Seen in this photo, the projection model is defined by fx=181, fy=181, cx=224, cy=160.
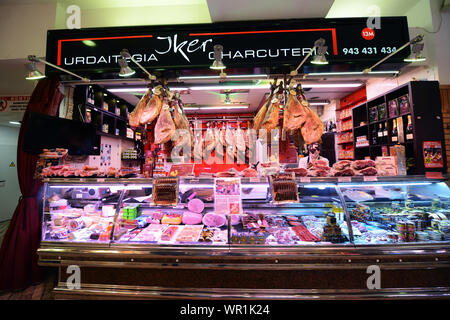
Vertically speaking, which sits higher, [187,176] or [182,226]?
[187,176]

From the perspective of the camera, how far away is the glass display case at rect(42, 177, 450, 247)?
85.4 inches

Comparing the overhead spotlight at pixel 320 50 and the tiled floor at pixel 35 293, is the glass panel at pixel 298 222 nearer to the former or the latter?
the overhead spotlight at pixel 320 50

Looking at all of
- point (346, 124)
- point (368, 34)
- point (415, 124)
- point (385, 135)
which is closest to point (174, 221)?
point (368, 34)

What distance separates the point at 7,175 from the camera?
712 centimetres

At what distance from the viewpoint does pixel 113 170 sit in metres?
2.47

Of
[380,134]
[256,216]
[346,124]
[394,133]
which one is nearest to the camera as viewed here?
Result: [256,216]

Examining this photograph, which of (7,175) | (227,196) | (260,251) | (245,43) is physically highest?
(245,43)

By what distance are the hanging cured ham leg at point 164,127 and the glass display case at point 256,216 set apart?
68 cm

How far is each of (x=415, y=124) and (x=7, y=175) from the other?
1282cm

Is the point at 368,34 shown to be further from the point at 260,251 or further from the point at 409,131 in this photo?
the point at 260,251

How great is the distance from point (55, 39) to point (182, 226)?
3.65 meters

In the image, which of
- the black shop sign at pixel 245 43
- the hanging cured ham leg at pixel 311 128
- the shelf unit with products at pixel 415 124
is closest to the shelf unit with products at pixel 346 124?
the shelf unit with products at pixel 415 124
